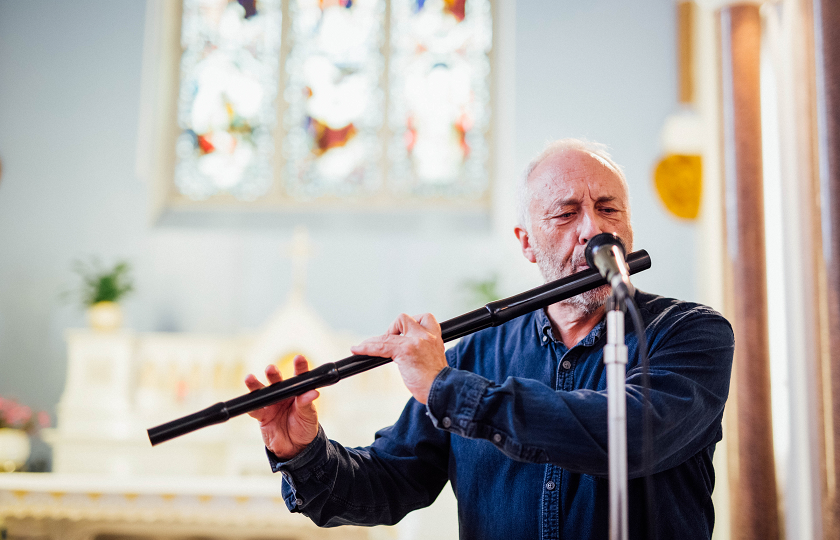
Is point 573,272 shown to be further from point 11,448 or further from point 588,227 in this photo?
point 11,448

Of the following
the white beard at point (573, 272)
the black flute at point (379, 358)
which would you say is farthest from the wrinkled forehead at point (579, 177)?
the black flute at point (379, 358)

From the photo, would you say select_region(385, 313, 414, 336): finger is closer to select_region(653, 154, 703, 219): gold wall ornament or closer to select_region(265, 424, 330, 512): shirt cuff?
select_region(265, 424, 330, 512): shirt cuff

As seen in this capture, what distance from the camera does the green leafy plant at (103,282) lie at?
5312mm

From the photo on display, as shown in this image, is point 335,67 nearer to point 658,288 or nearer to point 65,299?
point 65,299

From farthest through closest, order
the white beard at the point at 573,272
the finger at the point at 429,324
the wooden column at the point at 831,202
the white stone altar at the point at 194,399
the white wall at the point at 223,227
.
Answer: the white wall at the point at 223,227
the white stone altar at the point at 194,399
the wooden column at the point at 831,202
the white beard at the point at 573,272
the finger at the point at 429,324

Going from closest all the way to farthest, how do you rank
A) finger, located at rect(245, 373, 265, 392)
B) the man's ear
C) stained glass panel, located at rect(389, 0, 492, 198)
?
finger, located at rect(245, 373, 265, 392) < the man's ear < stained glass panel, located at rect(389, 0, 492, 198)

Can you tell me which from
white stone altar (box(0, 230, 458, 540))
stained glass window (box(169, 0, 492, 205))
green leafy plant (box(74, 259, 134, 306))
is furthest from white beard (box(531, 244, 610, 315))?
stained glass window (box(169, 0, 492, 205))

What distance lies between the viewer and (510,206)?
596 centimetres

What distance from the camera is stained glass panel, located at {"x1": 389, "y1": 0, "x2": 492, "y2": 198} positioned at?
6.40m

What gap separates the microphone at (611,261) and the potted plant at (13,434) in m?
4.68

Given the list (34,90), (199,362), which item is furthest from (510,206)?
(34,90)

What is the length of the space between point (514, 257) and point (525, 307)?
4.59m

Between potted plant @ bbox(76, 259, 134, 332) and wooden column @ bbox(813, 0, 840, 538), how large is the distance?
15.4ft

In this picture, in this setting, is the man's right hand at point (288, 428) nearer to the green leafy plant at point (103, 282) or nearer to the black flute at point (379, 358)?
the black flute at point (379, 358)
